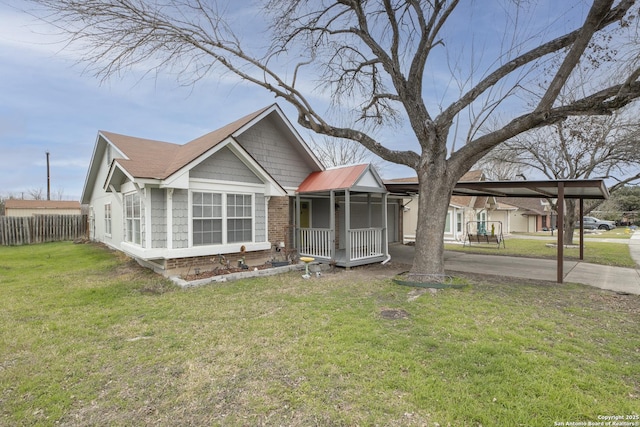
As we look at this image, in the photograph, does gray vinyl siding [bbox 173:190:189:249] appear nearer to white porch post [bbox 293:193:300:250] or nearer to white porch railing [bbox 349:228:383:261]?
white porch post [bbox 293:193:300:250]

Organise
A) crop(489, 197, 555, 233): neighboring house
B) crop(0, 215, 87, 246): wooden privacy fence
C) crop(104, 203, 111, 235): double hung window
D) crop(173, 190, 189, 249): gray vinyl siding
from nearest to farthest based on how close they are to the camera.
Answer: crop(173, 190, 189, 249): gray vinyl siding → crop(104, 203, 111, 235): double hung window → crop(0, 215, 87, 246): wooden privacy fence → crop(489, 197, 555, 233): neighboring house

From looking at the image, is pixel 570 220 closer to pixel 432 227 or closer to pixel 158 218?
pixel 432 227

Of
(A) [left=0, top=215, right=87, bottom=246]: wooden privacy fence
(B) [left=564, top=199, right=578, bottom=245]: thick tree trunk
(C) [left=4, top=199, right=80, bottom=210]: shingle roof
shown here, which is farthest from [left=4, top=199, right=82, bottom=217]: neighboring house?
(B) [left=564, top=199, right=578, bottom=245]: thick tree trunk

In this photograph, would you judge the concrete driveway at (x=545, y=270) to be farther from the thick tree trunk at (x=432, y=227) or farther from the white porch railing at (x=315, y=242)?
the white porch railing at (x=315, y=242)

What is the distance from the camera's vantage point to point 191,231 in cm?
905

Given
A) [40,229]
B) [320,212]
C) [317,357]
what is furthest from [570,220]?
[40,229]

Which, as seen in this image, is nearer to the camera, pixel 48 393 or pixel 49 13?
pixel 48 393

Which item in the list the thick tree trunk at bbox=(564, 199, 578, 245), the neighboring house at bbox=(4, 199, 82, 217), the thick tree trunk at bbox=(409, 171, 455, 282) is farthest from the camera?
the neighboring house at bbox=(4, 199, 82, 217)

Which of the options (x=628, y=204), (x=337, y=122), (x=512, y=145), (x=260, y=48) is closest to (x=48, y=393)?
(x=260, y=48)

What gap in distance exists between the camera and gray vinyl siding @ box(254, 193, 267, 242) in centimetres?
1054

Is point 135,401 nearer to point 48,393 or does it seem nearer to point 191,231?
point 48,393

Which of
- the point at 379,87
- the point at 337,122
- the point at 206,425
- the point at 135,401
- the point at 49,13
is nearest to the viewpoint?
the point at 206,425

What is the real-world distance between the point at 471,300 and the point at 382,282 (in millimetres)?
2346

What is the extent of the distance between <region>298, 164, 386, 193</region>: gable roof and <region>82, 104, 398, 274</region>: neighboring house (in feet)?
0.16
